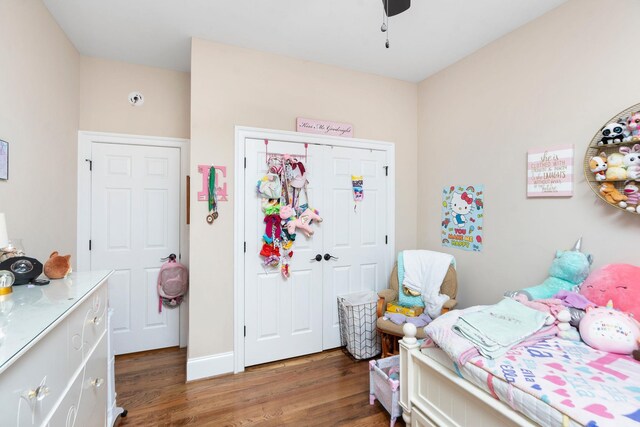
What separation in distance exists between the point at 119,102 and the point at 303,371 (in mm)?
2950

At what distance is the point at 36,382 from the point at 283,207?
1917mm

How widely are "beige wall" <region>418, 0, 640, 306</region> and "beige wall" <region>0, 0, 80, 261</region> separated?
3211 millimetres

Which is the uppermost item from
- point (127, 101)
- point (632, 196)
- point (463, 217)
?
point (127, 101)

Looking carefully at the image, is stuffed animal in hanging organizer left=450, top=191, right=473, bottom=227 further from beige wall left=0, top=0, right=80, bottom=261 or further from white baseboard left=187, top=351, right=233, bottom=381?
beige wall left=0, top=0, right=80, bottom=261

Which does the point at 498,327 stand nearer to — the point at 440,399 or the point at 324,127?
Result: the point at 440,399

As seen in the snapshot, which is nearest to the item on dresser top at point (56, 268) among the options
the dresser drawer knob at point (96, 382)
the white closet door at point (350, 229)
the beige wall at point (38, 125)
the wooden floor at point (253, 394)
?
the beige wall at point (38, 125)

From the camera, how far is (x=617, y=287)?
1634 mm

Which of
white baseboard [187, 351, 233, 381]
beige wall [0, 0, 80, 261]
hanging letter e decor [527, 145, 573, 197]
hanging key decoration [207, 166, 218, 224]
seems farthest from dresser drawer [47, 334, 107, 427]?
hanging letter e decor [527, 145, 573, 197]

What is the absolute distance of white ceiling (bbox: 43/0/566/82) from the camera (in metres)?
2.05

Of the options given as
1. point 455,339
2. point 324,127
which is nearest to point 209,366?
point 455,339

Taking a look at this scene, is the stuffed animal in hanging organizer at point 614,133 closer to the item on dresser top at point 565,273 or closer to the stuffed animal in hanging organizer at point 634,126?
the stuffed animal in hanging organizer at point 634,126

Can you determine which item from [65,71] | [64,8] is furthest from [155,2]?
[65,71]

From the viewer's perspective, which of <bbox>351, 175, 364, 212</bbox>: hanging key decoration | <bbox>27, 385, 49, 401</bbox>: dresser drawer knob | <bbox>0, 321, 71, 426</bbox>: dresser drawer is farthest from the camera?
<bbox>351, 175, 364, 212</bbox>: hanging key decoration

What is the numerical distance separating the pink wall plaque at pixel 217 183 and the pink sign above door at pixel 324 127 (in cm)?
80
